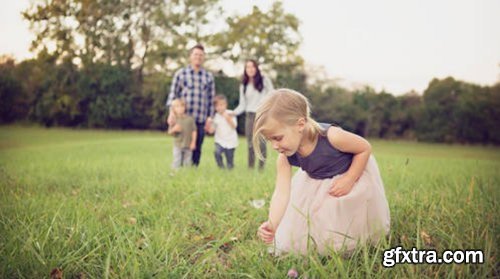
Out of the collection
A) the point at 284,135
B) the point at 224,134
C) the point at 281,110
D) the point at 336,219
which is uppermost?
the point at 281,110

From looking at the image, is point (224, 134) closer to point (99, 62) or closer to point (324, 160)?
point (99, 62)

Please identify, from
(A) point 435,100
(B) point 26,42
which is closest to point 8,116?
(B) point 26,42

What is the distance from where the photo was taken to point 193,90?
5633 millimetres

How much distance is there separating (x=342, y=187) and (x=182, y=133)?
3982 mm

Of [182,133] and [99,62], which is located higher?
[99,62]

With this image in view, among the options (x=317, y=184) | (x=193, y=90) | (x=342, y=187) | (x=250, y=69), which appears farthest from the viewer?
(x=193, y=90)

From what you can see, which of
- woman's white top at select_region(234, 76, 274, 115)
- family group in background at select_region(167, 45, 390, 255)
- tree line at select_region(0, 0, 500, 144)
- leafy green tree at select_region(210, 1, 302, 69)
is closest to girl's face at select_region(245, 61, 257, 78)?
woman's white top at select_region(234, 76, 274, 115)

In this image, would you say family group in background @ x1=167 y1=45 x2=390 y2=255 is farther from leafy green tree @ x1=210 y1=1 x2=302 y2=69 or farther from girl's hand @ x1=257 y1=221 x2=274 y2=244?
leafy green tree @ x1=210 y1=1 x2=302 y2=69

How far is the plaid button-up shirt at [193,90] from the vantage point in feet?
18.3

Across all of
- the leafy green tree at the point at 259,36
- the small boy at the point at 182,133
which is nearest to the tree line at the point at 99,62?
the small boy at the point at 182,133

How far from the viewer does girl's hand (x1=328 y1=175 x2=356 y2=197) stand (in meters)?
1.76

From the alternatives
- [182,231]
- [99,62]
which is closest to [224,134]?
[99,62]

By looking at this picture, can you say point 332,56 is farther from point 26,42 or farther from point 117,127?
point 117,127

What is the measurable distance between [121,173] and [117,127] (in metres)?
0.59
